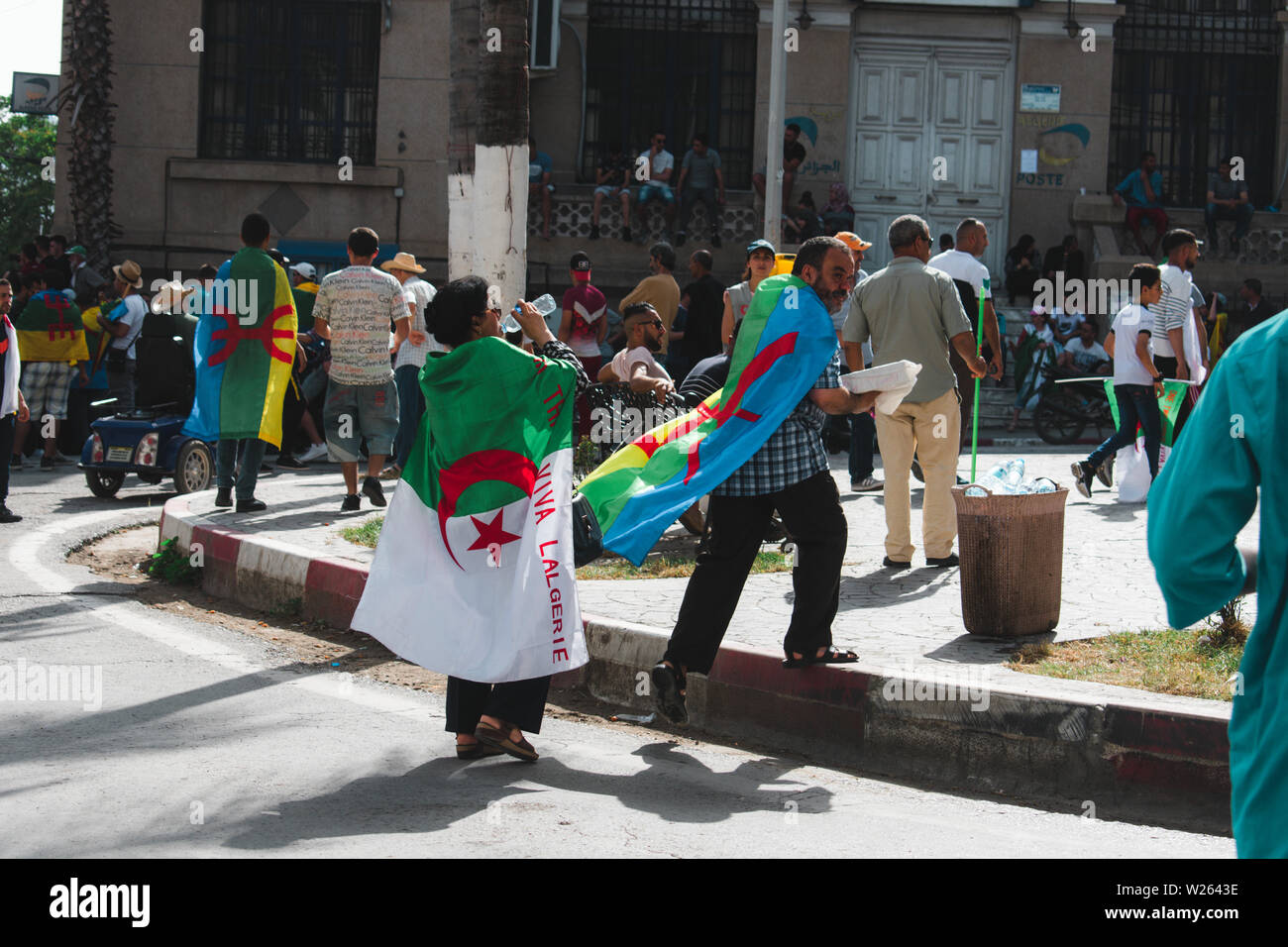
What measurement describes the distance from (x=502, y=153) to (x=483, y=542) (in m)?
3.52

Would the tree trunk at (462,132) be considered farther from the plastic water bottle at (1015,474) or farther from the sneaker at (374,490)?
the plastic water bottle at (1015,474)

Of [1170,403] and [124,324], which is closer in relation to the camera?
[1170,403]

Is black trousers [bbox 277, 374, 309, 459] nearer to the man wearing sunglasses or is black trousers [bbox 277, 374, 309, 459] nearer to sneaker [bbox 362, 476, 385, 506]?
sneaker [bbox 362, 476, 385, 506]

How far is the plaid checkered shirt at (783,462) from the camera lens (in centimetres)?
596

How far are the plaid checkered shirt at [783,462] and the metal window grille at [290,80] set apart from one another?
1871 cm

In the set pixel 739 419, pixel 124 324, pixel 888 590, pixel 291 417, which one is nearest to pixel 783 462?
pixel 739 419

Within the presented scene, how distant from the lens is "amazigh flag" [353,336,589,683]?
219 inches

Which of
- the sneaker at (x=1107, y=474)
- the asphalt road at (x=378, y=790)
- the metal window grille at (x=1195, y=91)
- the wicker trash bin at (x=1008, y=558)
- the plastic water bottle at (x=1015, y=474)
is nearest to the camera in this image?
the asphalt road at (x=378, y=790)

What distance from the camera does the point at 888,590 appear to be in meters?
8.04

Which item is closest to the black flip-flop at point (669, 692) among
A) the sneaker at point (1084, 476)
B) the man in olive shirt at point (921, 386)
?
the man in olive shirt at point (921, 386)

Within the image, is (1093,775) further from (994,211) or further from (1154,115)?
(1154,115)

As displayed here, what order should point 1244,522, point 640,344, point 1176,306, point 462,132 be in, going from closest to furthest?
1. point 1244,522
2. point 462,132
3. point 640,344
4. point 1176,306

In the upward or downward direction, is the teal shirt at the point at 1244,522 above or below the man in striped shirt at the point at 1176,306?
below

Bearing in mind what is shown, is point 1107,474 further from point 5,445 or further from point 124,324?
point 124,324
